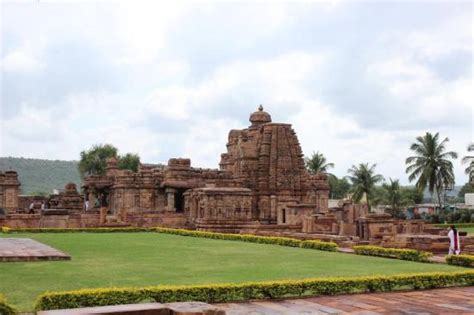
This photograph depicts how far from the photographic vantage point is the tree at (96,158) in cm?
7575

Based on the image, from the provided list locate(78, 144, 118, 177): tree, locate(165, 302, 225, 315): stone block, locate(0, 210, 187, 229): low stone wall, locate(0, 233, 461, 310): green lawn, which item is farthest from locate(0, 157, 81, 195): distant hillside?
locate(165, 302, 225, 315): stone block

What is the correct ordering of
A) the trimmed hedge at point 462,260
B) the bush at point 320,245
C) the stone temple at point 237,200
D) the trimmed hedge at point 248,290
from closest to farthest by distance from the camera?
the trimmed hedge at point 248,290, the trimmed hedge at point 462,260, the bush at point 320,245, the stone temple at point 237,200

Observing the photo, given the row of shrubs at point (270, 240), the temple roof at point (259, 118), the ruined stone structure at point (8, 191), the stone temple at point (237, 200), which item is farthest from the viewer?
the ruined stone structure at point (8, 191)

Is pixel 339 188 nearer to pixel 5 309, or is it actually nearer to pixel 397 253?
pixel 397 253

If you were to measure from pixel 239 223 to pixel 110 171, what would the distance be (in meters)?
21.5

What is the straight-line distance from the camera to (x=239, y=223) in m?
31.7

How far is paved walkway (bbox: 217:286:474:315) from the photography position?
8.15 metres

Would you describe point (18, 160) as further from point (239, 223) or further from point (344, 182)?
point (239, 223)

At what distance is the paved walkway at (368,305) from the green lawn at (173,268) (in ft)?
6.58

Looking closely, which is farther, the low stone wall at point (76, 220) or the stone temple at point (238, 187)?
the stone temple at point (238, 187)

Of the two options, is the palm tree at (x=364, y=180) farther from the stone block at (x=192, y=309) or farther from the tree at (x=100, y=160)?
the stone block at (x=192, y=309)

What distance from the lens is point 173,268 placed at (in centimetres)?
1275

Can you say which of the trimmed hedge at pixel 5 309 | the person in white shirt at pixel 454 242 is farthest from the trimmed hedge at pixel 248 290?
the person in white shirt at pixel 454 242

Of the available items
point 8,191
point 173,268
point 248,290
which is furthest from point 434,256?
point 8,191
